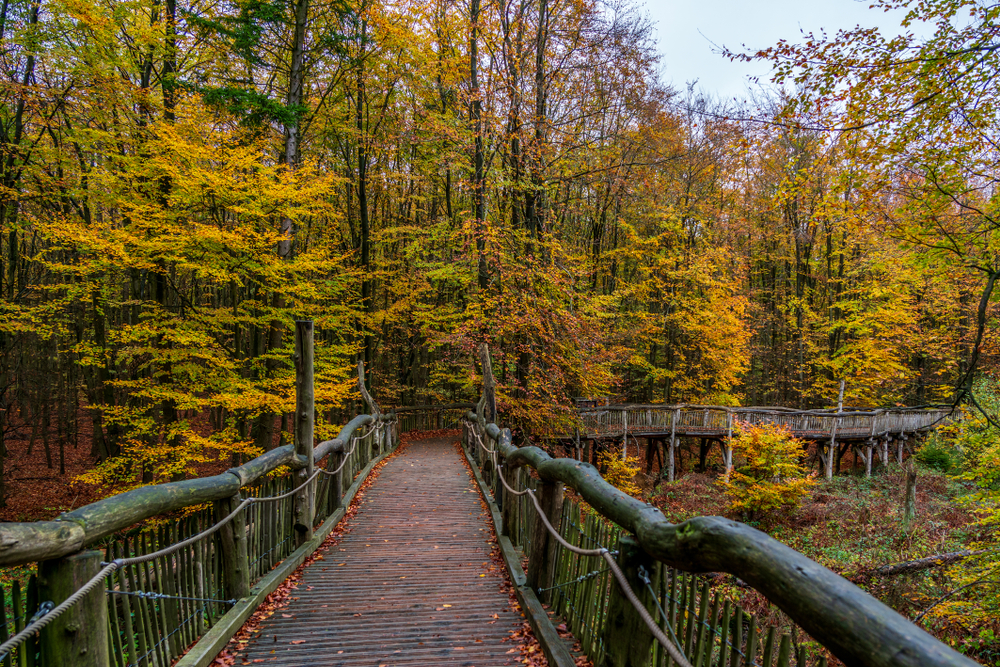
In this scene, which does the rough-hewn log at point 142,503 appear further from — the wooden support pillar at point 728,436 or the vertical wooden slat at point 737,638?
the wooden support pillar at point 728,436

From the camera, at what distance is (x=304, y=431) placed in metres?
Result: 6.06

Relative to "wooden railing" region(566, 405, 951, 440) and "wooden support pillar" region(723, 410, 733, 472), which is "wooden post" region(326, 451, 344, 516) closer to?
"wooden railing" region(566, 405, 951, 440)

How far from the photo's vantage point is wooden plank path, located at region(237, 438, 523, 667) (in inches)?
141

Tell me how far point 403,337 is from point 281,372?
34.6 feet

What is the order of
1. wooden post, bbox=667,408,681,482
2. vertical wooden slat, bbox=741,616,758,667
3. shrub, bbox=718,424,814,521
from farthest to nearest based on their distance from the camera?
wooden post, bbox=667,408,681,482
shrub, bbox=718,424,814,521
vertical wooden slat, bbox=741,616,758,667

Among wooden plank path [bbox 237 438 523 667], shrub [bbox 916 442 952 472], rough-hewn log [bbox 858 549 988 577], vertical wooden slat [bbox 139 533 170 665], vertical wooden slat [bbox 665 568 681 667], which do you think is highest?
vertical wooden slat [bbox 665 568 681 667]

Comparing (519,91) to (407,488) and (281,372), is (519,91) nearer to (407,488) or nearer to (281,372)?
(281,372)

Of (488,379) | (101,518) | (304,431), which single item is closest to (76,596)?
(101,518)

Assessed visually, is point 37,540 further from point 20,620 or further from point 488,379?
point 488,379

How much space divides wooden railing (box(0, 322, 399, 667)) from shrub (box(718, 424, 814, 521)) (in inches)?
420

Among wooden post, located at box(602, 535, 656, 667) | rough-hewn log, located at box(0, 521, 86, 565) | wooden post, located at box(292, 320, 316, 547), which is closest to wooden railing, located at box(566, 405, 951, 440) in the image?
wooden post, located at box(292, 320, 316, 547)

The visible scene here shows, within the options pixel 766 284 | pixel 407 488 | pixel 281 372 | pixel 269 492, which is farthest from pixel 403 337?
pixel 766 284

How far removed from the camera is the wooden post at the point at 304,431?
581cm

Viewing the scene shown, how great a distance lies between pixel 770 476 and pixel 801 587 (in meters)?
13.1
